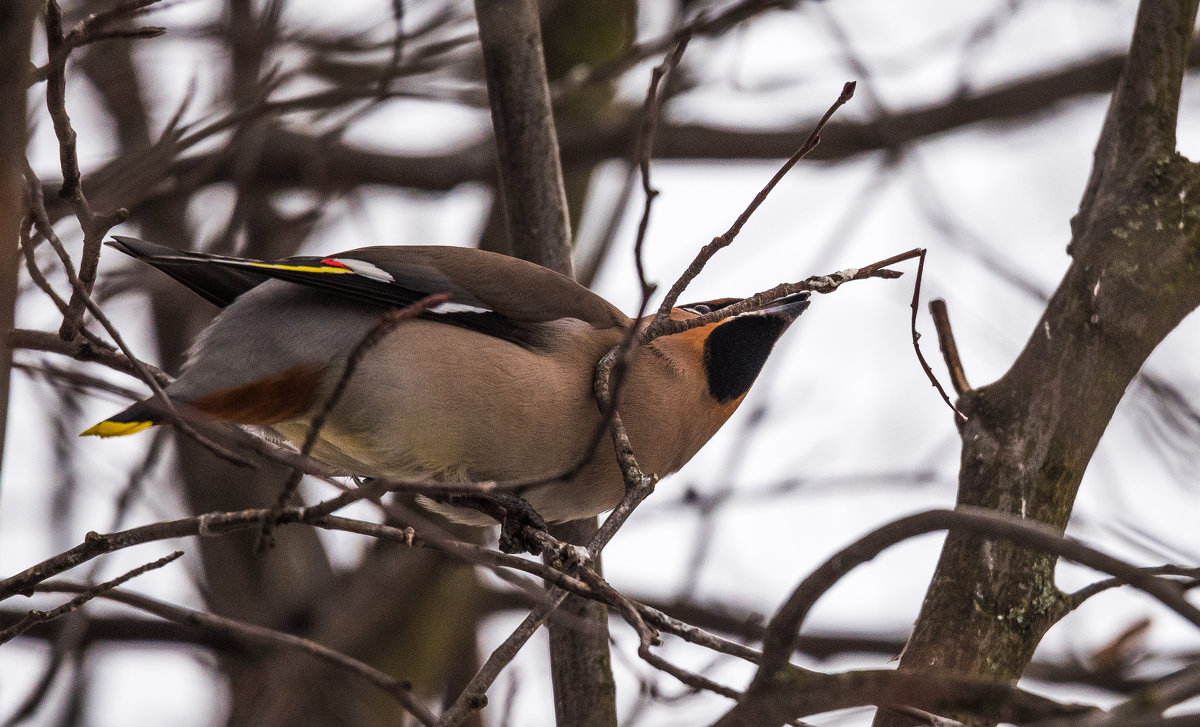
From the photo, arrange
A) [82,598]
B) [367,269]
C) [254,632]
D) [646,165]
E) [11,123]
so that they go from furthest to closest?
[367,269] → [254,632] → [82,598] → [646,165] → [11,123]

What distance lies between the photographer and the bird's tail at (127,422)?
2.60 meters

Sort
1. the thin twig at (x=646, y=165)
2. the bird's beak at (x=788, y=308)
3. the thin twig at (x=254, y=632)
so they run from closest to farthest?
the thin twig at (x=646, y=165) < the thin twig at (x=254, y=632) < the bird's beak at (x=788, y=308)

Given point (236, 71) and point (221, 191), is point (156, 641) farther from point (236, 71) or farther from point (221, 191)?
point (236, 71)

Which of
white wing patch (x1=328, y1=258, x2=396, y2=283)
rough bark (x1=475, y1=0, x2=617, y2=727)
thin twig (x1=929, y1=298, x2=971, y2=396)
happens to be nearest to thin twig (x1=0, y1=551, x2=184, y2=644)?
white wing patch (x1=328, y1=258, x2=396, y2=283)

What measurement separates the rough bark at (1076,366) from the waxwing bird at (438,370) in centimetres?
94

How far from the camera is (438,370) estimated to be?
324 cm

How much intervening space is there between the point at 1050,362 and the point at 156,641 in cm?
408

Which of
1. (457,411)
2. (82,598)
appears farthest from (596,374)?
(82,598)

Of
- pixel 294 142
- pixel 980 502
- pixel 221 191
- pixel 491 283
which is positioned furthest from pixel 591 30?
pixel 980 502

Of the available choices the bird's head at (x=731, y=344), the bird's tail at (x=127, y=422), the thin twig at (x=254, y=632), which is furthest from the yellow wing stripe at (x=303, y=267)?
the bird's head at (x=731, y=344)

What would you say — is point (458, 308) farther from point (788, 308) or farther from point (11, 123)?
point (11, 123)

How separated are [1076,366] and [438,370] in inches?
61.5

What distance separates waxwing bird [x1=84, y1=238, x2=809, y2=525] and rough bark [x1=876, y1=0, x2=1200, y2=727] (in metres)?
0.94

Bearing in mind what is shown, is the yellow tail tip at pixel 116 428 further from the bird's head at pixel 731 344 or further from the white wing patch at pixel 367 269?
the bird's head at pixel 731 344
